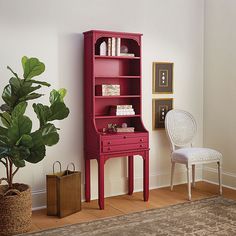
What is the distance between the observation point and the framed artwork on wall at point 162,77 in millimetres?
5207

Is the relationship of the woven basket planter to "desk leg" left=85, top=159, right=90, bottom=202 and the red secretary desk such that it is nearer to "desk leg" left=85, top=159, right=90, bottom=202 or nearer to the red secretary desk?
the red secretary desk

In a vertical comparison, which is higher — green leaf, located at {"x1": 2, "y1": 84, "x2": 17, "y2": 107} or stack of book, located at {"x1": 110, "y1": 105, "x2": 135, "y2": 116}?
green leaf, located at {"x1": 2, "y1": 84, "x2": 17, "y2": 107}

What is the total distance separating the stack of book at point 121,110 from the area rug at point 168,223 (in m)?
1.11

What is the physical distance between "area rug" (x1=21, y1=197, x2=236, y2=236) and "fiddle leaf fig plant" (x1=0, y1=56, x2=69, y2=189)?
2.43 feet

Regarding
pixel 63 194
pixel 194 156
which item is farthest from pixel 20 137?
pixel 194 156

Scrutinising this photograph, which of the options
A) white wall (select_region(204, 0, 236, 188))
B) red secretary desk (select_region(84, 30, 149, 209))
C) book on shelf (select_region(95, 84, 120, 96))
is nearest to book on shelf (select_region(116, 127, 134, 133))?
red secretary desk (select_region(84, 30, 149, 209))

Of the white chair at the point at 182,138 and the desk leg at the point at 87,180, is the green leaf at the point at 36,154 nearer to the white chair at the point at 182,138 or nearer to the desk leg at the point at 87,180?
the desk leg at the point at 87,180

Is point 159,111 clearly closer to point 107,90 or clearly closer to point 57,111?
point 107,90

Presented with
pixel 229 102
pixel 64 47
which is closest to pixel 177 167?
pixel 229 102

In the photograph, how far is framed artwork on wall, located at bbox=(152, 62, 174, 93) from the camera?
5.21 m

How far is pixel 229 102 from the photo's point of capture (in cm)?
529

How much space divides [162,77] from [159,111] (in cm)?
43

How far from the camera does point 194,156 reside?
4.73m

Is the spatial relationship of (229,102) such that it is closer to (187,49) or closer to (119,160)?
(187,49)
